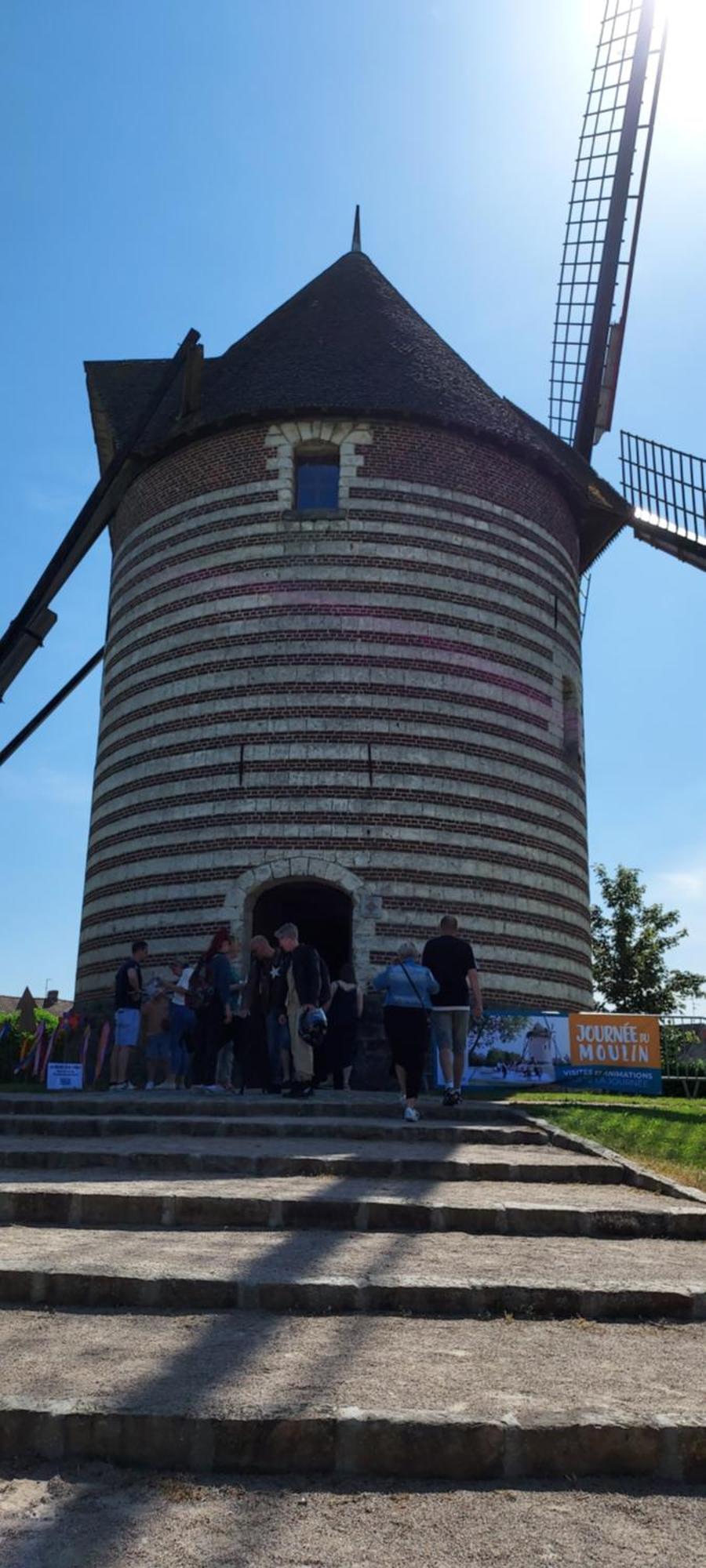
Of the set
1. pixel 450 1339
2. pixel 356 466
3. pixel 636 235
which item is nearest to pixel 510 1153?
pixel 450 1339

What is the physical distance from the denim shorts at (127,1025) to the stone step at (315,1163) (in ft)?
16.1

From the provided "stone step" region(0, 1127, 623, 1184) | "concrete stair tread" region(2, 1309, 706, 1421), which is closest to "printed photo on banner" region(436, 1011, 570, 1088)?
"stone step" region(0, 1127, 623, 1184)

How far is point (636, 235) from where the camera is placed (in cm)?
2367

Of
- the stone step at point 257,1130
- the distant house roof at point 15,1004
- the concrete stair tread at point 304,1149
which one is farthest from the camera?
the distant house roof at point 15,1004

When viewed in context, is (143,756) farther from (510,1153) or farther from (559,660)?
(510,1153)

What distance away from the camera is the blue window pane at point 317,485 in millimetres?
16938

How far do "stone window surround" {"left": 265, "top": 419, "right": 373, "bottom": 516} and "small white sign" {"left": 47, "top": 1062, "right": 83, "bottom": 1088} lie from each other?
8.20 m

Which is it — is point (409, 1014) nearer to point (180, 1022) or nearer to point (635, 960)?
point (180, 1022)

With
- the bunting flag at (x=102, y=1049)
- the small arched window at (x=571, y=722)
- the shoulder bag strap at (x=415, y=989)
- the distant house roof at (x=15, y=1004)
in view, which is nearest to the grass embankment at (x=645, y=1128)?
the shoulder bag strap at (x=415, y=989)

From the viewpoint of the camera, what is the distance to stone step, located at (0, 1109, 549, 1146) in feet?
28.1

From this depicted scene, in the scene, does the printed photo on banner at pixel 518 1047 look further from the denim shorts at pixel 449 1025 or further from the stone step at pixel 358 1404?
the stone step at pixel 358 1404

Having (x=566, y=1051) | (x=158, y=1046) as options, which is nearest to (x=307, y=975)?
(x=158, y=1046)

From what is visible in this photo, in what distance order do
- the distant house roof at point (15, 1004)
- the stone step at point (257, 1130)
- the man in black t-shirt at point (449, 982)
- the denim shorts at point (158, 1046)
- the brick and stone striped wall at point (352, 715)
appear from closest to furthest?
the stone step at point (257, 1130), the man in black t-shirt at point (449, 982), the denim shorts at point (158, 1046), the brick and stone striped wall at point (352, 715), the distant house roof at point (15, 1004)

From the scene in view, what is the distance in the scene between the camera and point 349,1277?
459 cm
